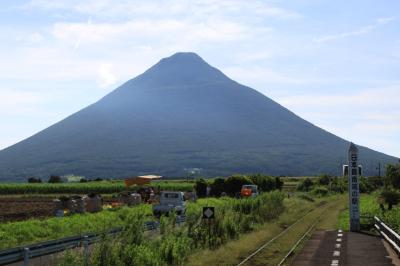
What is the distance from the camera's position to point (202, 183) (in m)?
77.3

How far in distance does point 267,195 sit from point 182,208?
8.00 m

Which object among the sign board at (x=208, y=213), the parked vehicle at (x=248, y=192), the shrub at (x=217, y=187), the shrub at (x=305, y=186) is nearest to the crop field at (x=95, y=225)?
the sign board at (x=208, y=213)

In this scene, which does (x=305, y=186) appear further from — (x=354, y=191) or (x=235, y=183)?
(x=354, y=191)

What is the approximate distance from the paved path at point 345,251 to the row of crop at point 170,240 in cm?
431

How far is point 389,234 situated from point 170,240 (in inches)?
572

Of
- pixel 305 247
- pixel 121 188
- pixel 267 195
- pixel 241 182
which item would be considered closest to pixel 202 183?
pixel 241 182

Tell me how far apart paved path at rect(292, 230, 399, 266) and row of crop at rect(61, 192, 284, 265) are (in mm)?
4307

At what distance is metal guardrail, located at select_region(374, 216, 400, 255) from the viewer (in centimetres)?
2670

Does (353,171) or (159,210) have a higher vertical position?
(353,171)

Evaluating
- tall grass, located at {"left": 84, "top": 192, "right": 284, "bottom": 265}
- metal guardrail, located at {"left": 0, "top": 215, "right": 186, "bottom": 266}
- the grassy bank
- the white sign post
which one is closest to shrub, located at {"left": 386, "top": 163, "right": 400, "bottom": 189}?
the grassy bank

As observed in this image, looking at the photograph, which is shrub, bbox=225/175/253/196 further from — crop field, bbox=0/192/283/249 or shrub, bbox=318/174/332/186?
shrub, bbox=318/174/332/186

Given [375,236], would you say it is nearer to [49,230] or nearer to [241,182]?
[49,230]

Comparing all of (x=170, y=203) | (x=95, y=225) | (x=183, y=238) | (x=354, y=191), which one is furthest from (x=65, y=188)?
(x=183, y=238)

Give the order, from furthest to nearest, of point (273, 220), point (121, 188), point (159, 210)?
point (121, 188) → point (273, 220) → point (159, 210)
